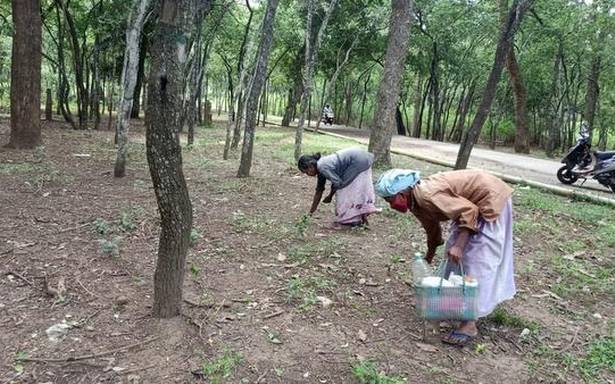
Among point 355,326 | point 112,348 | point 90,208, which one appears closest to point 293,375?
point 355,326

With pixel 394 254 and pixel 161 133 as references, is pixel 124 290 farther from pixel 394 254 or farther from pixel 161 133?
pixel 394 254

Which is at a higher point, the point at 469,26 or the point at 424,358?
the point at 469,26

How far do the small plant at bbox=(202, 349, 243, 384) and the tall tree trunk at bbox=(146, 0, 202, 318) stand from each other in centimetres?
77

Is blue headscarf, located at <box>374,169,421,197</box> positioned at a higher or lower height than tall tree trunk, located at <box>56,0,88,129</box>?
lower

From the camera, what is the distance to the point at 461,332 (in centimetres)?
376

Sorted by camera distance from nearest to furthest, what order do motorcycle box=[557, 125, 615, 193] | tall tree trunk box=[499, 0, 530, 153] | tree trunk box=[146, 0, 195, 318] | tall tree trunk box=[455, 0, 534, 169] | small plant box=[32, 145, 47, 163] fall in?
tree trunk box=[146, 0, 195, 318]
tall tree trunk box=[455, 0, 534, 169]
small plant box=[32, 145, 47, 163]
motorcycle box=[557, 125, 615, 193]
tall tree trunk box=[499, 0, 530, 153]

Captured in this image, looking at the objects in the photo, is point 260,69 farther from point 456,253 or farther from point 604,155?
point 604,155

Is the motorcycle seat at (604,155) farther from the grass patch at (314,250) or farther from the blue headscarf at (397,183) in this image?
the blue headscarf at (397,183)

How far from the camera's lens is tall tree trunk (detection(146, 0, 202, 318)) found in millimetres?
3023

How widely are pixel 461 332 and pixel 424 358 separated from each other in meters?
0.40

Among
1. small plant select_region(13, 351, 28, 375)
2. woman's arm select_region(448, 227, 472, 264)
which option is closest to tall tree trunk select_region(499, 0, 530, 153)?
woman's arm select_region(448, 227, 472, 264)

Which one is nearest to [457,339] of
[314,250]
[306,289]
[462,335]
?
[462,335]

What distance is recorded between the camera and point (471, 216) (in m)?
3.49

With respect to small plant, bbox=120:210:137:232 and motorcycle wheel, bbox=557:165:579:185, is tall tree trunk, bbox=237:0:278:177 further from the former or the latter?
motorcycle wheel, bbox=557:165:579:185
